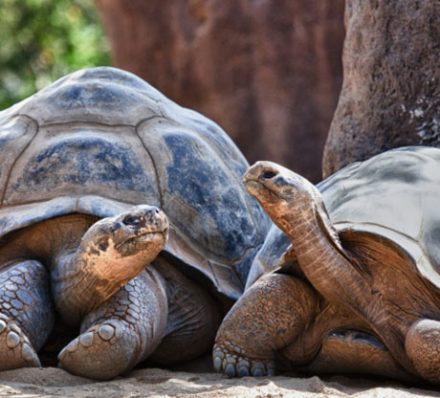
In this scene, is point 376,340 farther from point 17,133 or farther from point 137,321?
point 17,133

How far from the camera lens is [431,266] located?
322 cm

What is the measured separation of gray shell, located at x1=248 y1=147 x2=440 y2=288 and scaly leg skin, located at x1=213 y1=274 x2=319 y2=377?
161 millimetres

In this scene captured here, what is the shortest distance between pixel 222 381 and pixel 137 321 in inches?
13.8

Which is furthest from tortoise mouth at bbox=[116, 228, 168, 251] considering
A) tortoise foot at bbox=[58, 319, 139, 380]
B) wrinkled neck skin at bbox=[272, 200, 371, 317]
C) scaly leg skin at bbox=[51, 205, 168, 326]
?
wrinkled neck skin at bbox=[272, 200, 371, 317]

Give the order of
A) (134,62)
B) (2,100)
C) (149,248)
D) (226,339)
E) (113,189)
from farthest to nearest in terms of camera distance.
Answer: (2,100) → (134,62) → (113,189) → (226,339) → (149,248)

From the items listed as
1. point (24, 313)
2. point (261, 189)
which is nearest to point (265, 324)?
point (261, 189)

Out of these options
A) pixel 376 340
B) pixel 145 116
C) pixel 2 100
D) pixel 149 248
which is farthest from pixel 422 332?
pixel 2 100

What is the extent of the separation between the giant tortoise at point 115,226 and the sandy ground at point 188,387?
81 mm

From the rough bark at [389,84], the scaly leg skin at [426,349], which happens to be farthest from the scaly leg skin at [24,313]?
the rough bark at [389,84]

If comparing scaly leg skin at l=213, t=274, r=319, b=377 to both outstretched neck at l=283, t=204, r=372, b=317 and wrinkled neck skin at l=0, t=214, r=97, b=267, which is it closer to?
outstretched neck at l=283, t=204, r=372, b=317

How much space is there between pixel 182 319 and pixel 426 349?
1148 millimetres

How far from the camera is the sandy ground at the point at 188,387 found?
285cm

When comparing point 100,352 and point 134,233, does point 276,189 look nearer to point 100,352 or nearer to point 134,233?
point 134,233

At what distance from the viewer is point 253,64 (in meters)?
9.74
